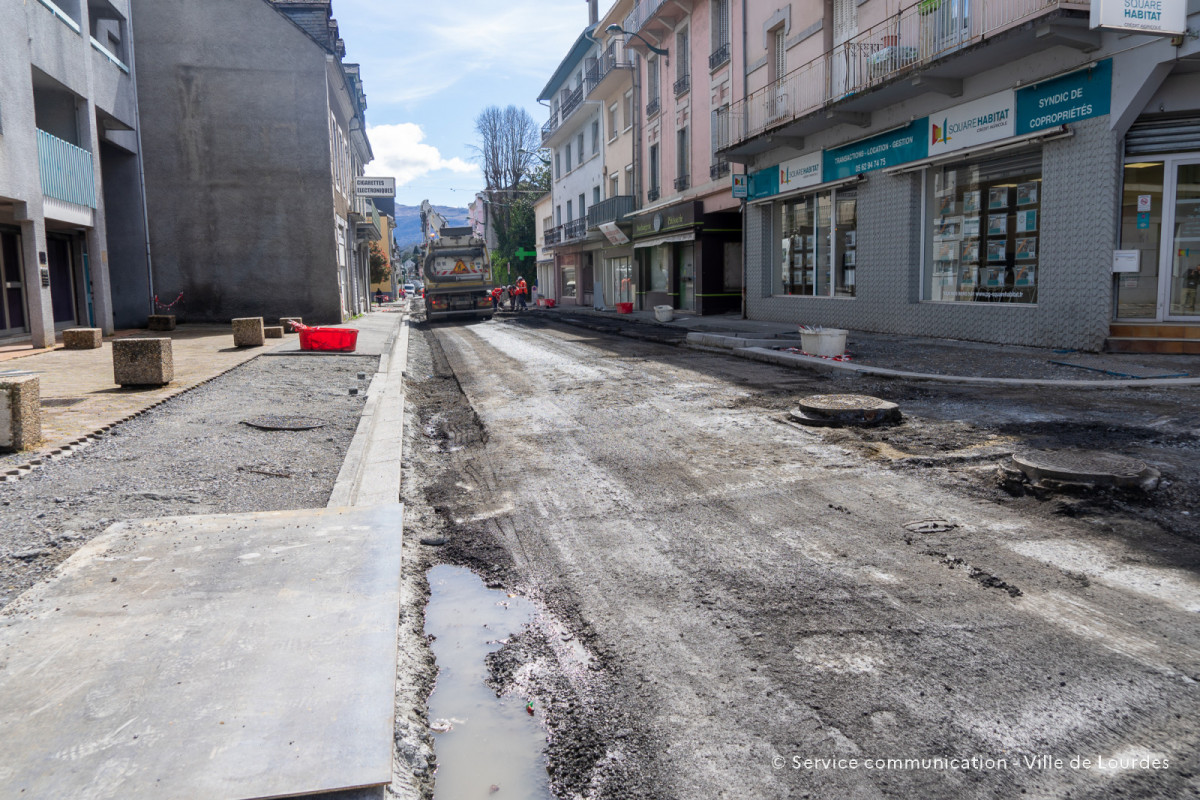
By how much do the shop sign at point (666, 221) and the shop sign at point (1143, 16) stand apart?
Answer: 16.0 m

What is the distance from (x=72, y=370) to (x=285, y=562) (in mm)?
9700

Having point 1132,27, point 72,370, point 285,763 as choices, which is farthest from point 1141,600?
point 72,370

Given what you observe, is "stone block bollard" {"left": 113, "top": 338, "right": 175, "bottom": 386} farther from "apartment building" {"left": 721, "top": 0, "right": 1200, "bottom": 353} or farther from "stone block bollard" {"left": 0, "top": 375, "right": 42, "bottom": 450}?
"apartment building" {"left": 721, "top": 0, "right": 1200, "bottom": 353}

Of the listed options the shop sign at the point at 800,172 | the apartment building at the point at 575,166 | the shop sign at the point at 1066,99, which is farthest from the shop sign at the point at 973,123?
the apartment building at the point at 575,166

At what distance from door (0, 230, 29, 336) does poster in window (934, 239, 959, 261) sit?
713 inches

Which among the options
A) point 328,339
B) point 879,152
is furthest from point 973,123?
point 328,339

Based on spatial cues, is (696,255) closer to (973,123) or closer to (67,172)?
(973,123)

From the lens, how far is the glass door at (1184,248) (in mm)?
11039

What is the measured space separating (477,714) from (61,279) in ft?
67.1

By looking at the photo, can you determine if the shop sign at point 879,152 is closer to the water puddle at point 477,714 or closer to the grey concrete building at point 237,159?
the water puddle at point 477,714

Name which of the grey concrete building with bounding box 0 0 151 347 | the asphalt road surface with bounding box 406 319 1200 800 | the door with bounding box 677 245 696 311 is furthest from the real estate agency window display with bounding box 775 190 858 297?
the grey concrete building with bounding box 0 0 151 347

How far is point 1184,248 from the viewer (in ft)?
36.7

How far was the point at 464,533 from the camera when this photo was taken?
461 centimetres

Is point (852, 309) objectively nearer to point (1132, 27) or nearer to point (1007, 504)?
point (1132, 27)
